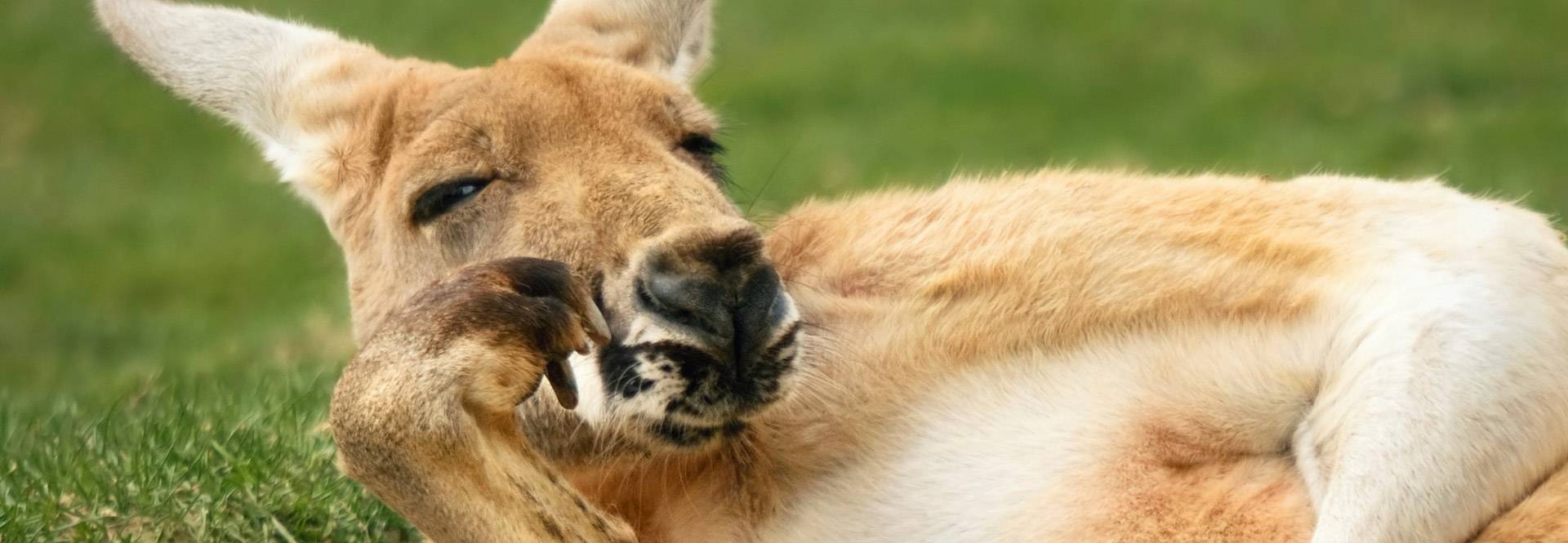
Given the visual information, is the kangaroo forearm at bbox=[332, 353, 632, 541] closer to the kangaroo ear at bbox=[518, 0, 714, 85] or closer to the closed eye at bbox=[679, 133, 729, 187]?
the closed eye at bbox=[679, 133, 729, 187]

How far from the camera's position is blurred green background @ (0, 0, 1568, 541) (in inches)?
510

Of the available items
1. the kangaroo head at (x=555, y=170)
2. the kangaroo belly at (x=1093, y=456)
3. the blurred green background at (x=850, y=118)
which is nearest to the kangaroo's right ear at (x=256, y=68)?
the kangaroo head at (x=555, y=170)

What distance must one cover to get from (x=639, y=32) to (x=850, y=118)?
10793mm

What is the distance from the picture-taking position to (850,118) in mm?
15781

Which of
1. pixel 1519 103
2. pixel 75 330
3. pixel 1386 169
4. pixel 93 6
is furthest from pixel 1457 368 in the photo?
pixel 1519 103

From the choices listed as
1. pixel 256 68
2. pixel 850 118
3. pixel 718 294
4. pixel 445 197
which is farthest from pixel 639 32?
pixel 850 118

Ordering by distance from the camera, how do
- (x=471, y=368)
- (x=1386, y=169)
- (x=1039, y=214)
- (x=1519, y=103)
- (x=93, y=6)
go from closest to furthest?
(x=471, y=368)
(x=1039, y=214)
(x=93, y=6)
(x=1386, y=169)
(x=1519, y=103)

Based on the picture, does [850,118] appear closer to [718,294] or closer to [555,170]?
[555,170]

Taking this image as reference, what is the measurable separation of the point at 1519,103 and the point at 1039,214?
40.3 feet

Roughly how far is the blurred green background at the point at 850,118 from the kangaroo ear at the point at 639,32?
167 inches

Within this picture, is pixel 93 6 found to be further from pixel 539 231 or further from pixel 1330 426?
pixel 1330 426

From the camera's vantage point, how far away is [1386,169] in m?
12.4

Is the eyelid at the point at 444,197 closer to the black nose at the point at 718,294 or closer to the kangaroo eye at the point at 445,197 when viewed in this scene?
the kangaroo eye at the point at 445,197

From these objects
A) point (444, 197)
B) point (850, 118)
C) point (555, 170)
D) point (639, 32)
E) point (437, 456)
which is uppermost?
point (639, 32)
